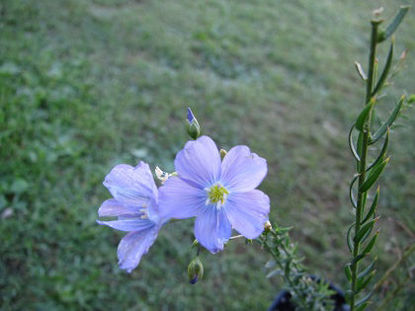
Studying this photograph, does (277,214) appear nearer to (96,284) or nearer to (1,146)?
(96,284)

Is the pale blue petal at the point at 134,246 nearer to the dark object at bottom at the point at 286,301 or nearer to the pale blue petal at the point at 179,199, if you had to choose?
the pale blue petal at the point at 179,199

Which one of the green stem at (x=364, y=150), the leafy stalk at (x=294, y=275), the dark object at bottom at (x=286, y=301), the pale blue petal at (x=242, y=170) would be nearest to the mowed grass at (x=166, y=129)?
the dark object at bottom at (x=286, y=301)

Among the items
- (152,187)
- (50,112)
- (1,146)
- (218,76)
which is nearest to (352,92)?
(218,76)

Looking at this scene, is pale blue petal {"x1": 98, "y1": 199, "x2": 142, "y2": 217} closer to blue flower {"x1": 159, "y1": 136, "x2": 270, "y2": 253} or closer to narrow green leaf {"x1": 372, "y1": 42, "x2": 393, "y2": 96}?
blue flower {"x1": 159, "y1": 136, "x2": 270, "y2": 253}

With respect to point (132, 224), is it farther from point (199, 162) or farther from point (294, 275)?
point (294, 275)

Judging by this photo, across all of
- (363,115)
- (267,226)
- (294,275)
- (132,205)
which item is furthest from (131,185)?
(294,275)

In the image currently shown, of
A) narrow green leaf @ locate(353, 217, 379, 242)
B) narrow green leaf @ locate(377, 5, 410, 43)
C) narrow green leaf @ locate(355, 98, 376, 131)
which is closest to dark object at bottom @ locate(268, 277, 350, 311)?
narrow green leaf @ locate(353, 217, 379, 242)
